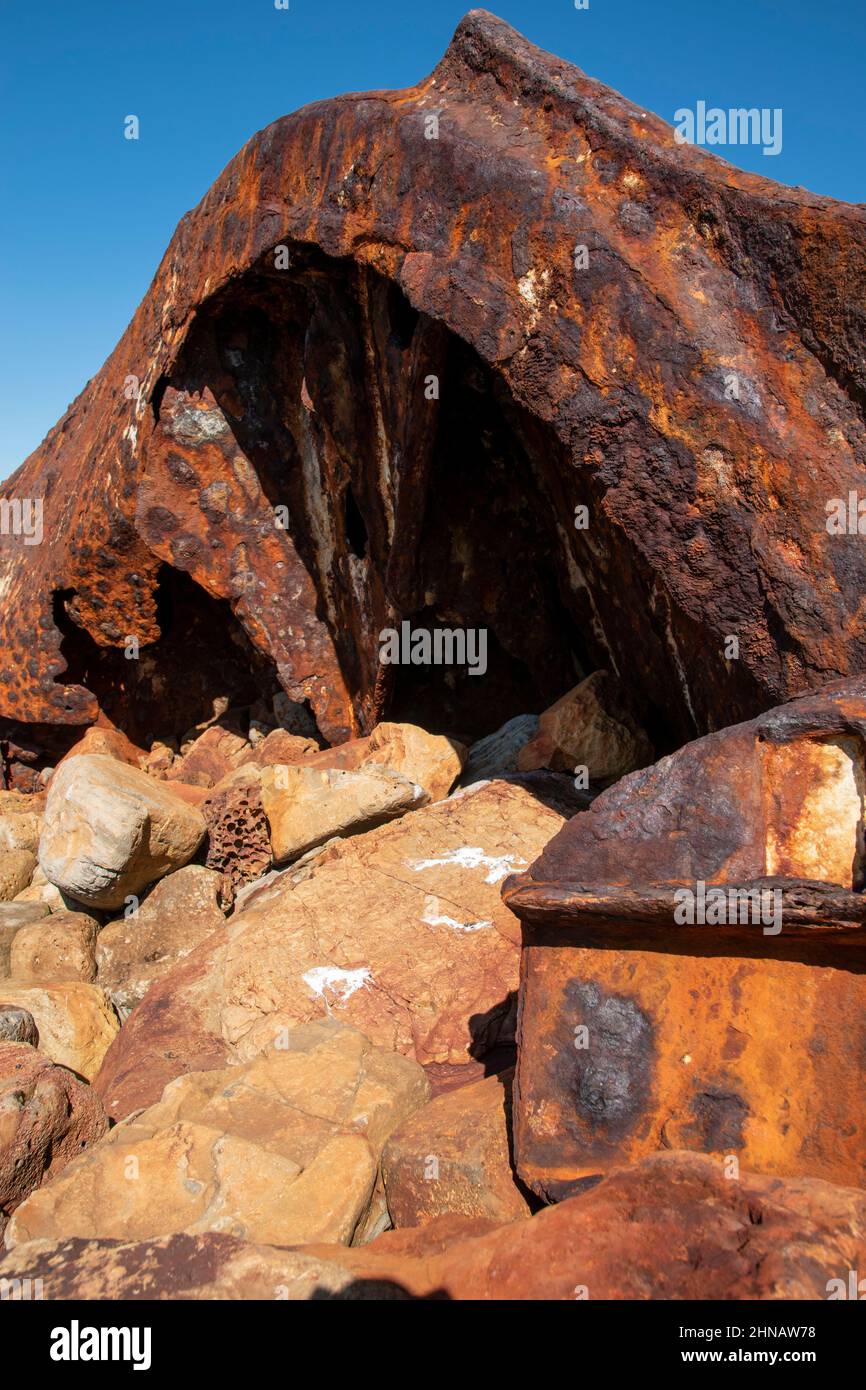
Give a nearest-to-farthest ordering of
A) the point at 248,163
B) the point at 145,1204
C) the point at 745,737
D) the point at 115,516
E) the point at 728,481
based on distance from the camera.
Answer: the point at 745,737, the point at 145,1204, the point at 728,481, the point at 248,163, the point at 115,516

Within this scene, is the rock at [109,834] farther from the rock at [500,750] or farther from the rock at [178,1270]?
the rock at [178,1270]

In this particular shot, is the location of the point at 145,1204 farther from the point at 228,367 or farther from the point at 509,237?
the point at 228,367

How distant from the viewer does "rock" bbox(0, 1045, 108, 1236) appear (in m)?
2.39

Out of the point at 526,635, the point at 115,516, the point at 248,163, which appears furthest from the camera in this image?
the point at 115,516

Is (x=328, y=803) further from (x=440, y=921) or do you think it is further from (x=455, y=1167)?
(x=455, y=1167)

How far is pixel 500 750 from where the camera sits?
4570 mm

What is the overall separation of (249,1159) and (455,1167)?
474mm

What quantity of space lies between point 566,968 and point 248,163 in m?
3.44

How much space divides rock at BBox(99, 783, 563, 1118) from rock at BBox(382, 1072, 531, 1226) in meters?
0.60

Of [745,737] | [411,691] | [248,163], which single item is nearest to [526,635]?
[411,691]

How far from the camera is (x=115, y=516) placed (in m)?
4.88

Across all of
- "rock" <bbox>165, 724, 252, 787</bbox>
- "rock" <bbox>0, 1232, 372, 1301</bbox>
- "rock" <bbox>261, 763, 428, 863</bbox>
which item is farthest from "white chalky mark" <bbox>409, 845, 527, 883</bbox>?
"rock" <bbox>165, 724, 252, 787</bbox>

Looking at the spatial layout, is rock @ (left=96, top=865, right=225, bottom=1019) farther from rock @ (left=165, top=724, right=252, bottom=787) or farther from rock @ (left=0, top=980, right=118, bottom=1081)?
rock @ (left=165, top=724, right=252, bottom=787)

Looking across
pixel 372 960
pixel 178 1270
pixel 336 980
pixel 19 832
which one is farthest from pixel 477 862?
pixel 19 832
